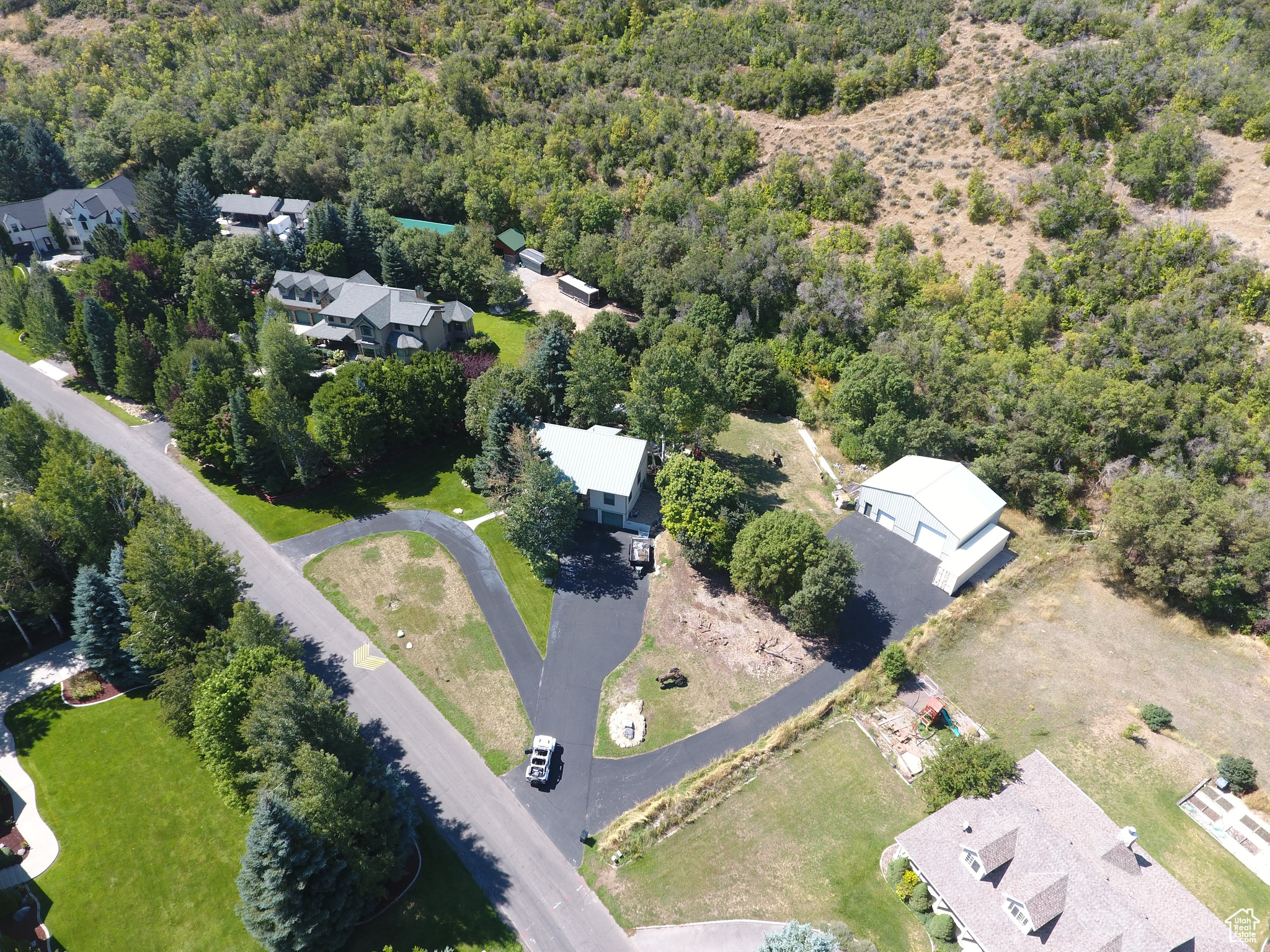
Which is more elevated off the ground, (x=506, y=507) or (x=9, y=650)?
(x=506, y=507)

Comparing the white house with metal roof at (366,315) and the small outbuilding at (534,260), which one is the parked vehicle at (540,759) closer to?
the white house with metal roof at (366,315)

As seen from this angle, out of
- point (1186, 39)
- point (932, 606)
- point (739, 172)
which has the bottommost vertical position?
point (932, 606)

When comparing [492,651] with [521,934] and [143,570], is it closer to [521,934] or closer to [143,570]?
[521,934]

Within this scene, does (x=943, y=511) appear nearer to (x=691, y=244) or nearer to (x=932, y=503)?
(x=932, y=503)

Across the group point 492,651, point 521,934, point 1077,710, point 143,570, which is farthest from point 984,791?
point 143,570

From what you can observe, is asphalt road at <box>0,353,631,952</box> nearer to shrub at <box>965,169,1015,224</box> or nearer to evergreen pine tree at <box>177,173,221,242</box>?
evergreen pine tree at <box>177,173,221,242</box>

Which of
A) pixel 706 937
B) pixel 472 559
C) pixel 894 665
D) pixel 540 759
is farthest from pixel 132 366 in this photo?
pixel 894 665

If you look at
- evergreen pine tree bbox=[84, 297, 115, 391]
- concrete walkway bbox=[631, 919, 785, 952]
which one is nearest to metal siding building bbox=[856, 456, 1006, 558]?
concrete walkway bbox=[631, 919, 785, 952]

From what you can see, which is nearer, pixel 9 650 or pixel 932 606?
pixel 9 650
